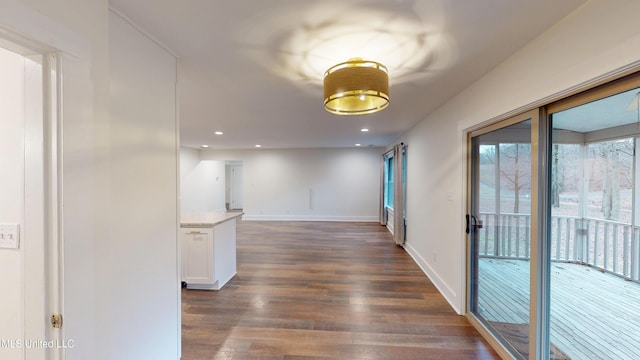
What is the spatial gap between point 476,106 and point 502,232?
3.79ft

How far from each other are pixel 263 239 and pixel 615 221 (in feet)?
18.1

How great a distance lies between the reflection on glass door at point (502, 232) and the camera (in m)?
1.95

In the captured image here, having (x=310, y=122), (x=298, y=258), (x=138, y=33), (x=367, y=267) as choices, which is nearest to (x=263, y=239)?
(x=298, y=258)

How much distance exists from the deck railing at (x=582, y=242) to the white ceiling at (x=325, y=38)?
1.20 metres

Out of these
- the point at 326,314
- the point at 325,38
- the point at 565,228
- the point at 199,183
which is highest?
the point at 325,38

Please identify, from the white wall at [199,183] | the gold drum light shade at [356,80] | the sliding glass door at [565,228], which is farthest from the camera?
the white wall at [199,183]

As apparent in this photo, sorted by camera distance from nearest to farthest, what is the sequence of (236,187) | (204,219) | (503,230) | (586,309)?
(586,309) < (503,230) < (204,219) < (236,187)

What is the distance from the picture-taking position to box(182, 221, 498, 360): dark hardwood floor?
216 cm

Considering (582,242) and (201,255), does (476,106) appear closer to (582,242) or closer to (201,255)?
(582,242)

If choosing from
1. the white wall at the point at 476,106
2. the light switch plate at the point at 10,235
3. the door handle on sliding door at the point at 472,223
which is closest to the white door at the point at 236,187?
the white wall at the point at 476,106

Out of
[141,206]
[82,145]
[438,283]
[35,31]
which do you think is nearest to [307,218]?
[438,283]

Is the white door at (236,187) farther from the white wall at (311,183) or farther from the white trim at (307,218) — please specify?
the white trim at (307,218)

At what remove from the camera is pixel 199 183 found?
8.51 metres

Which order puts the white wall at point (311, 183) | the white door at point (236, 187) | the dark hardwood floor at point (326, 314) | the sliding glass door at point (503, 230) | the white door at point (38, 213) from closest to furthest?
the white door at point (38, 213), the sliding glass door at point (503, 230), the dark hardwood floor at point (326, 314), the white wall at point (311, 183), the white door at point (236, 187)
